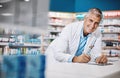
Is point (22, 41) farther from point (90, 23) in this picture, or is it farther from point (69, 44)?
point (90, 23)

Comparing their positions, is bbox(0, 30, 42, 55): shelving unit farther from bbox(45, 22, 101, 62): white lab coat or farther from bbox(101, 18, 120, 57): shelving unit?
bbox(101, 18, 120, 57): shelving unit

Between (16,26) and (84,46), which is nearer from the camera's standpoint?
(16,26)

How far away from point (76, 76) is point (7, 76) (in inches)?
28.5

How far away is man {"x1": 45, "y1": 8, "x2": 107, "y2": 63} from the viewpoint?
3.22m

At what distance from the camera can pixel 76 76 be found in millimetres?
1236

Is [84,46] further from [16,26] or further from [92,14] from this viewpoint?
[16,26]

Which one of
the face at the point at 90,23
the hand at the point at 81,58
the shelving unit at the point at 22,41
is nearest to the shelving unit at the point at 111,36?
the face at the point at 90,23

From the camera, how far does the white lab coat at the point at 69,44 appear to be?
10.0 ft

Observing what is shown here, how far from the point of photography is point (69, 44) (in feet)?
11.0

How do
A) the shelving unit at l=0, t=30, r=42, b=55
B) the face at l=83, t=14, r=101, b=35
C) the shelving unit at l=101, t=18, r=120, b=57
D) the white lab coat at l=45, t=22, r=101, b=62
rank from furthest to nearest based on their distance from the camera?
the shelving unit at l=101, t=18, r=120, b=57 < the face at l=83, t=14, r=101, b=35 < the white lab coat at l=45, t=22, r=101, b=62 < the shelving unit at l=0, t=30, r=42, b=55

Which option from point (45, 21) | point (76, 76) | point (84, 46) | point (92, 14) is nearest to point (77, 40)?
point (84, 46)

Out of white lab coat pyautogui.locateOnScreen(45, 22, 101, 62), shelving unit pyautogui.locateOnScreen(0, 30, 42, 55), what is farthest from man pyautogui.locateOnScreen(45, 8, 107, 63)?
shelving unit pyautogui.locateOnScreen(0, 30, 42, 55)

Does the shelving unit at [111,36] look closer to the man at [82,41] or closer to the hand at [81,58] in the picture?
the man at [82,41]

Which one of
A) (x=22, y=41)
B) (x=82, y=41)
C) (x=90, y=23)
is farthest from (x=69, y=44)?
(x=22, y=41)
